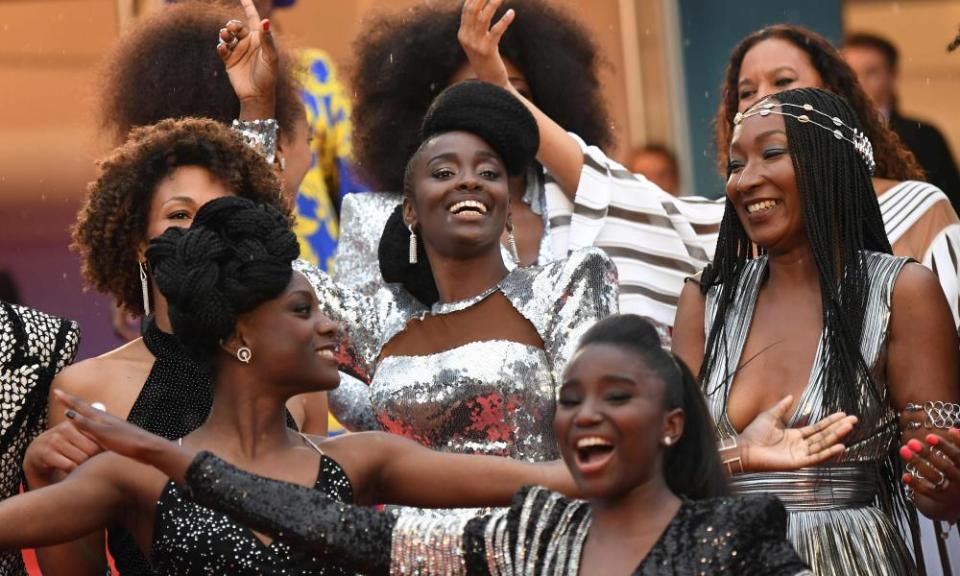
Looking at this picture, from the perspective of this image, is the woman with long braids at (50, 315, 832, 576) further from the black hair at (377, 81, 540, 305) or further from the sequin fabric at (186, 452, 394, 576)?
the black hair at (377, 81, 540, 305)

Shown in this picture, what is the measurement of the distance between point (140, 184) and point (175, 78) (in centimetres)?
124

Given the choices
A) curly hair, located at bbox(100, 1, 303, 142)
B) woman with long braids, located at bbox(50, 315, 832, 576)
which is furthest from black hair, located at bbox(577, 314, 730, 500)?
curly hair, located at bbox(100, 1, 303, 142)

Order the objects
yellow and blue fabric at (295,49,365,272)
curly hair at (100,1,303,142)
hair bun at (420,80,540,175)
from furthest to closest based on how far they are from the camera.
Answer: yellow and blue fabric at (295,49,365,272), curly hair at (100,1,303,142), hair bun at (420,80,540,175)

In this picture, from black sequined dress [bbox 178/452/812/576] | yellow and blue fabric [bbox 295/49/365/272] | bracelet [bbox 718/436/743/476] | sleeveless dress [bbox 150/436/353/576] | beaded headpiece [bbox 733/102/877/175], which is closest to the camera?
black sequined dress [bbox 178/452/812/576]

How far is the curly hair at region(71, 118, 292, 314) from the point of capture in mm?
4906

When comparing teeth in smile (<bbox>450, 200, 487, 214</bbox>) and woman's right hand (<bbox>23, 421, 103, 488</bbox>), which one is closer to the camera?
woman's right hand (<bbox>23, 421, 103, 488</bbox>)

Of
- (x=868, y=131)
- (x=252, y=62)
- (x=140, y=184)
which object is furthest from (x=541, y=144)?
(x=140, y=184)

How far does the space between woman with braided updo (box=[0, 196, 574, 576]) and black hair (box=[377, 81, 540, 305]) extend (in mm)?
818

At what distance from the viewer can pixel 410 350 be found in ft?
15.7

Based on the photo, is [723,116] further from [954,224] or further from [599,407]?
[599,407]

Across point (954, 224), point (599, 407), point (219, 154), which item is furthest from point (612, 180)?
point (599, 407)

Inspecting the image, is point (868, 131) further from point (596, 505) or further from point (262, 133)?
point (596, 505)

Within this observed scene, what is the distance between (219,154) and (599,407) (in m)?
1.79

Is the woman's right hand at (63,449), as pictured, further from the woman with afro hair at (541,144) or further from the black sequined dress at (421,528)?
the woman with afro hair at (541,144)
